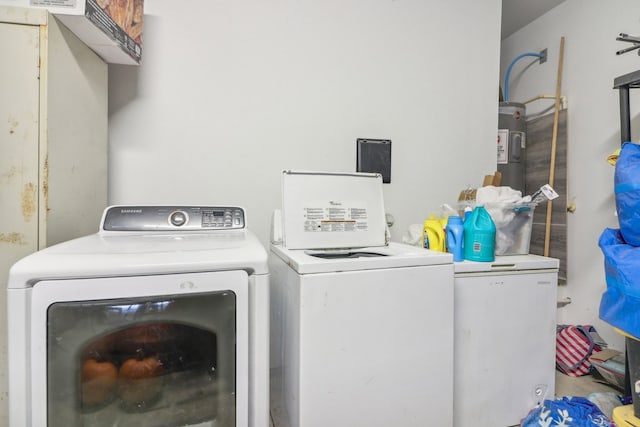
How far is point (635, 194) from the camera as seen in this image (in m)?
1.28

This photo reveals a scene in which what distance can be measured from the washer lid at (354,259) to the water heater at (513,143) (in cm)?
172

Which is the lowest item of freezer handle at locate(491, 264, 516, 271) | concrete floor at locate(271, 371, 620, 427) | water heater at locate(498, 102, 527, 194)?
concrete floor at locate(271, 371, 620, 427)

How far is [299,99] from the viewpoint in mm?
1975

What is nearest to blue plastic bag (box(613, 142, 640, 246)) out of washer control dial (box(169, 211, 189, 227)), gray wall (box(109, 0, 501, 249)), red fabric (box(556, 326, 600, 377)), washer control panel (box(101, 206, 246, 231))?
gray wall (box(109, 0, 501, 249))

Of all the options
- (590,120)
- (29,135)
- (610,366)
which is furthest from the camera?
(590,120)

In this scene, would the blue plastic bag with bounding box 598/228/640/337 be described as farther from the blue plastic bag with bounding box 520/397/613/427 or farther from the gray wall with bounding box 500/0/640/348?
the gray wall with bounding box 500/0/640/348

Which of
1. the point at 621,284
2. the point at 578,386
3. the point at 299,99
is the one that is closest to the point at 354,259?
the point at 621,284

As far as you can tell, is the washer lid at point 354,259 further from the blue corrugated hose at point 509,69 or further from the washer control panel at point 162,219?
the blue corrugated hose at point 509,69

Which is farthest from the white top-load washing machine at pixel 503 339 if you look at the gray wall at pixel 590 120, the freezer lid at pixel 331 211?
the gray wall at pixel 590 120

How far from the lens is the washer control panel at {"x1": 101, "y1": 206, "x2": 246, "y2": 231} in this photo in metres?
1.40

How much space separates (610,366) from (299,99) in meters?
2.48

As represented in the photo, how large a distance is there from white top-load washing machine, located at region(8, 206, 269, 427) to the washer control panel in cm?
31

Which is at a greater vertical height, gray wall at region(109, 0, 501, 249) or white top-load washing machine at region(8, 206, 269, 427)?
gray wall at region(109, 0, 501, 249)

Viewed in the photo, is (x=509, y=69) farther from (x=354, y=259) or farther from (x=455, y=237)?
(x=354, y=259)
